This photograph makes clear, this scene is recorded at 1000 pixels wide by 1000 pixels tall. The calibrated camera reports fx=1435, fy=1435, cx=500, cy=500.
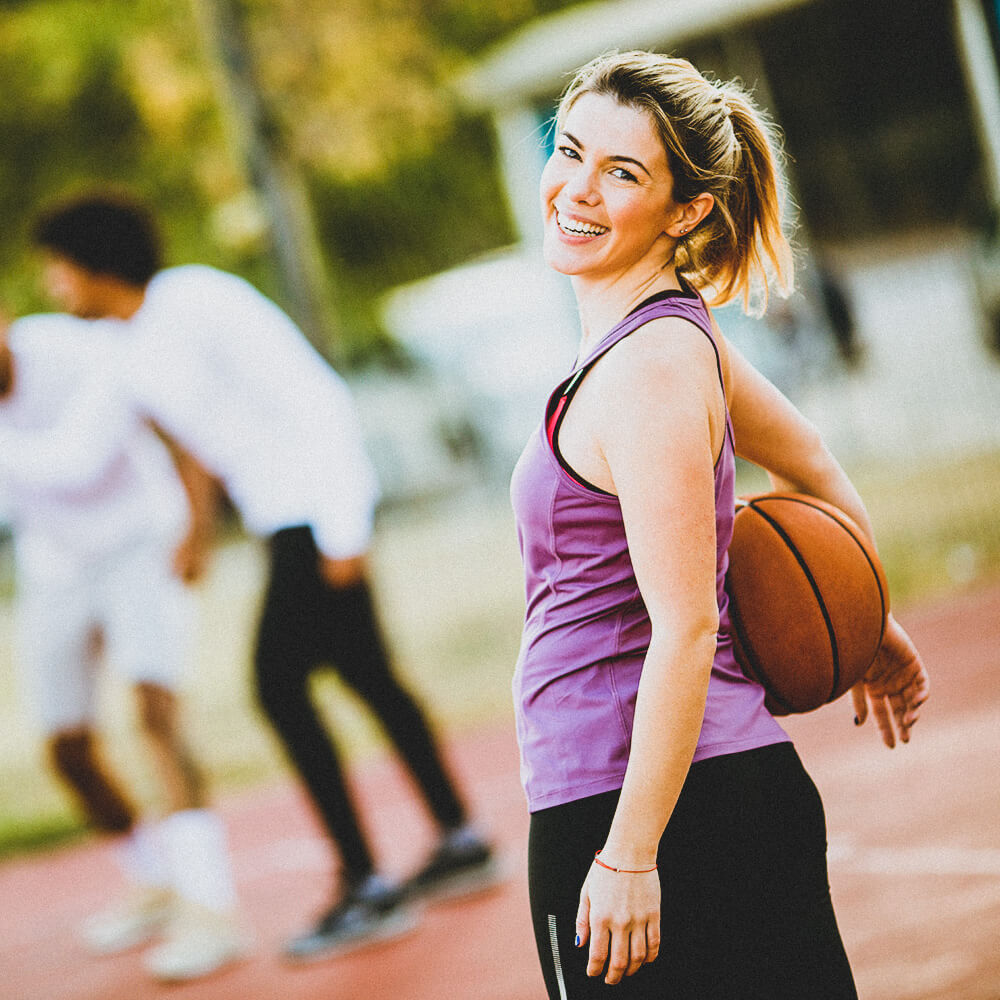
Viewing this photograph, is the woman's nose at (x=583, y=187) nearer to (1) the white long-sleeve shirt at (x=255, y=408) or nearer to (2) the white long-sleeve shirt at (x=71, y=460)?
(1) the white long-sleeve shirt at (x=255, y=408)

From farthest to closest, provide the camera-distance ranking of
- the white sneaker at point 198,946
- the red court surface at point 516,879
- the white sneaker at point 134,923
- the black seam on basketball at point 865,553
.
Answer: the white sneaker at point 134,923, the white sneaker at point 198,946, the red court surface at point 516,879, the black seam on basketball at point 865,553

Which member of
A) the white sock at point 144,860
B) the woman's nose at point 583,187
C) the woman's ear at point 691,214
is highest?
the woman's nose at point 583,187

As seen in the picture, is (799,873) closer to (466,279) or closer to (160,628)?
(160,628)

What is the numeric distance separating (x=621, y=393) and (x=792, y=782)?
655 millimetres

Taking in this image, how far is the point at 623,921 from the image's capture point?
2037mm

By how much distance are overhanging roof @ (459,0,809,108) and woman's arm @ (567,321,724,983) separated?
46.0 feet

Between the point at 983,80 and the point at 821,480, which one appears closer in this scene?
the point at 821,480

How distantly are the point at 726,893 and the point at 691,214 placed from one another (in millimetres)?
1042

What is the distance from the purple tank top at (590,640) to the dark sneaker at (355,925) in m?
2.73

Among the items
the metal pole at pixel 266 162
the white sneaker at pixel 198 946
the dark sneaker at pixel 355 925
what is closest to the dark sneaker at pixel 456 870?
the dark sneaker at pixel 355 925

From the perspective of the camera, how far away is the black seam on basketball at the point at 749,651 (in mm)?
2293

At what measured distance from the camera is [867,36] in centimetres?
1680

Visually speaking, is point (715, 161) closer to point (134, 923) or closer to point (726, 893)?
point (726, 893)

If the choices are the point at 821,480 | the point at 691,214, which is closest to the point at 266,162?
the point at 821,480
